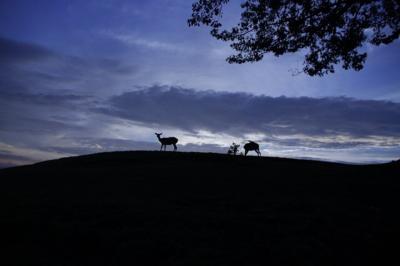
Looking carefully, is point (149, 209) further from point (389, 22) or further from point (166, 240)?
point (389, 22)

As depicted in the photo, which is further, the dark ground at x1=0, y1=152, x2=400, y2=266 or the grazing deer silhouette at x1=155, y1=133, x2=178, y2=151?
the grazing deer silhouette at x1=155, y1=133, x2=178, y2=151

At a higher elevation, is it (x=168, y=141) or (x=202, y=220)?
(x=168, y=141)

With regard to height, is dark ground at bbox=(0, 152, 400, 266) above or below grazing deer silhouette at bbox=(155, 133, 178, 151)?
below

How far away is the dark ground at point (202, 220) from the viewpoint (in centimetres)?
1010

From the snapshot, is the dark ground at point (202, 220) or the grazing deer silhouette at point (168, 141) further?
the grazing deer silhouette at point (168, 141)

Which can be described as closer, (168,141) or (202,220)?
(202,220)

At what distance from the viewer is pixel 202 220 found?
13297mm

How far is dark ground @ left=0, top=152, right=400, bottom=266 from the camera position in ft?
33.1

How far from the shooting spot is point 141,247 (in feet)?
34.7

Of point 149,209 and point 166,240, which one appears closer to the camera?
point 166,240

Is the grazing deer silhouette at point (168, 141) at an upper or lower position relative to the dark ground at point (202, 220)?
upper

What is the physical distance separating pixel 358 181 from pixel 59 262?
19132mm

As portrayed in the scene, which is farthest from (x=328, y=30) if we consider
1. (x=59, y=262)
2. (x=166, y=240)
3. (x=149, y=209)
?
(x=59, y=262)

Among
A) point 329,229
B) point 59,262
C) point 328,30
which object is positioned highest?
point 328,30
